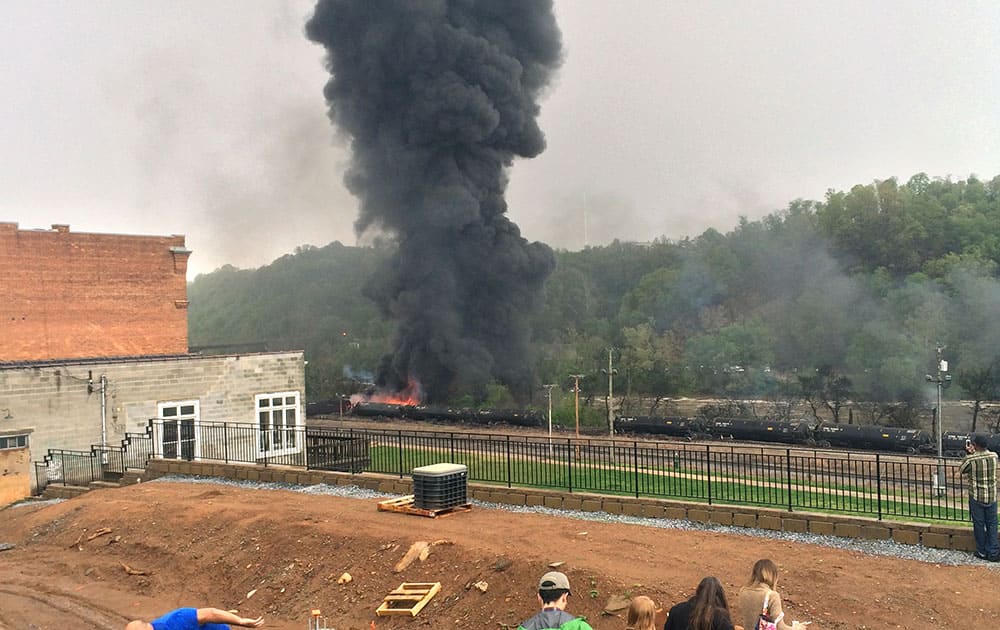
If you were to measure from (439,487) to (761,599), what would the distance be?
896 cm

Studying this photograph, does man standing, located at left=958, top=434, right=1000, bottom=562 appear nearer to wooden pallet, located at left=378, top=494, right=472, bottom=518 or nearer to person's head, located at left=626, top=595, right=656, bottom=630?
person's head, located at left=626, top=595, right=656, bottom=630

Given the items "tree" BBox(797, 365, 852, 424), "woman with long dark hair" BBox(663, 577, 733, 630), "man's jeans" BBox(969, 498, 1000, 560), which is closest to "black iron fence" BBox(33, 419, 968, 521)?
"man's jeans" BBox(969, 498, 1000, 560)

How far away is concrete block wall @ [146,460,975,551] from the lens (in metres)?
11.8

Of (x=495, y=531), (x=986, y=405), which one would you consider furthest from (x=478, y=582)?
(x=986, y=405)

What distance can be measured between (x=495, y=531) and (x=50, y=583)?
25.4 feet

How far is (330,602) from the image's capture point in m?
11.4

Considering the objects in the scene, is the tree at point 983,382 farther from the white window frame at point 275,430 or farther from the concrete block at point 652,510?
the concrete block at point 652,510

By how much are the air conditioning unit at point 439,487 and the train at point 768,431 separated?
85.9 ft

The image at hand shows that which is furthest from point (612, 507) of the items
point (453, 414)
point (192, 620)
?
point (453, 414)

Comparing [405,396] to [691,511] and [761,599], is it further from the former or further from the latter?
[761,599]

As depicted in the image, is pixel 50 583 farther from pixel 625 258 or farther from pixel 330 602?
pixel 625 258

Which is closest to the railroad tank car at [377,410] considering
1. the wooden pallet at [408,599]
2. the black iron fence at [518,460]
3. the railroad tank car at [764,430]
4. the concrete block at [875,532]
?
the railroad tank car at [764,430]

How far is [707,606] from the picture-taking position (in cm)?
539

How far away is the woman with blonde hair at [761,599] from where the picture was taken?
580 centimetres
